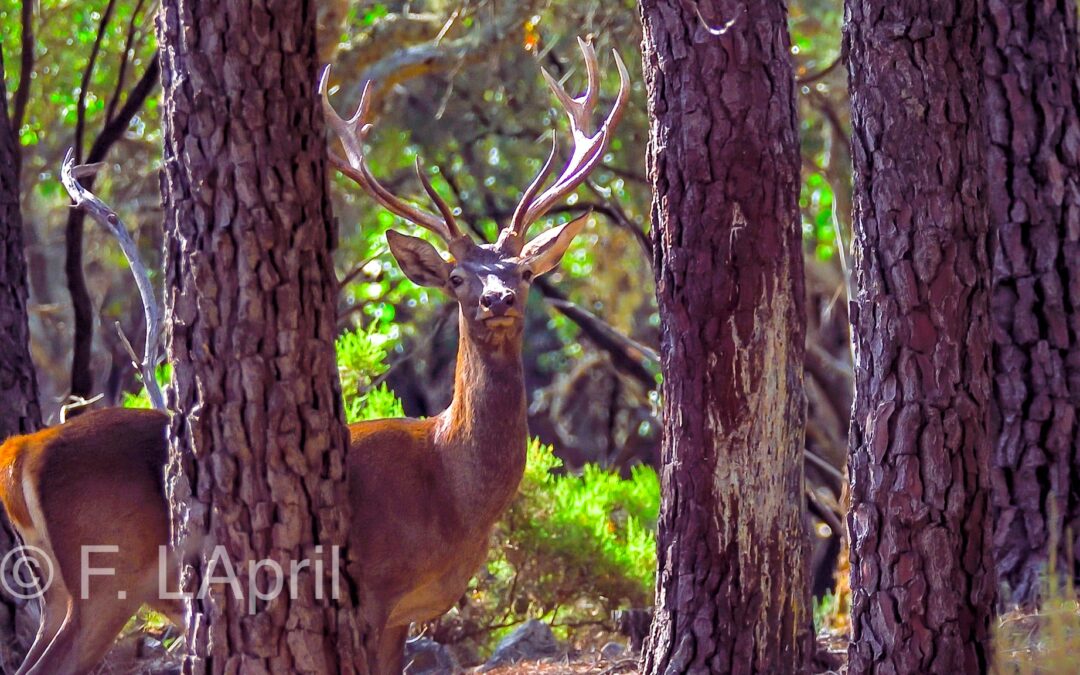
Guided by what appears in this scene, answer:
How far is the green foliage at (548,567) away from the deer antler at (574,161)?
262 cm

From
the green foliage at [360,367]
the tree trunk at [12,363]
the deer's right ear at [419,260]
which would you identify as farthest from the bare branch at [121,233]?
the green foliage at [360,367]

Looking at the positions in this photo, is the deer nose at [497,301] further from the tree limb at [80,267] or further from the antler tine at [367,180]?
the tree limb at [80,267]

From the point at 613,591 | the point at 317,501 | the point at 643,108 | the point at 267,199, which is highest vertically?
the point at 643,108

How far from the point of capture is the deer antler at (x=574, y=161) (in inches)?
238

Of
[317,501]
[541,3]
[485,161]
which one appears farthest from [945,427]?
[485,161]

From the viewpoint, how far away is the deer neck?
5.65 meters

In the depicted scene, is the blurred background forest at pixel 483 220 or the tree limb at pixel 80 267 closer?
the tree limb at pixel 80 267

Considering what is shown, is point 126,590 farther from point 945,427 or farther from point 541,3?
point 541,3

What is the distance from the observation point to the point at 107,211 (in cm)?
564

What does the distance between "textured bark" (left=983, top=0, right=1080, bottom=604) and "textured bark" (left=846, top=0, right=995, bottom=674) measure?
153cm

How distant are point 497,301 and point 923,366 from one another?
164 centimetres

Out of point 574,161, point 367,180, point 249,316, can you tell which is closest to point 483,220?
→ point 574,161

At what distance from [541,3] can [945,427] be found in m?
7.78

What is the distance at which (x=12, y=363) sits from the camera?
6.29 m
